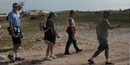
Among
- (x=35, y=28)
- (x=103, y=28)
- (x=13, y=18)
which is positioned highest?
(x=13, y=18)

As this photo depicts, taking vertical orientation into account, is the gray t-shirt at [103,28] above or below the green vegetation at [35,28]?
above

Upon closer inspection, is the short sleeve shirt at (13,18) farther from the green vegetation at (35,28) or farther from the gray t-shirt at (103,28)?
the green vegetation at (35,28)

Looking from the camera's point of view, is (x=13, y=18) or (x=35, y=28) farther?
(x=35, y=28)

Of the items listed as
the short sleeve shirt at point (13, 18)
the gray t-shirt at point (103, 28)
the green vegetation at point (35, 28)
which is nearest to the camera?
the gray t-shirt at point (103, 28)

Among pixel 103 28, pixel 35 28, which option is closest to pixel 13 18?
pixel 103 28

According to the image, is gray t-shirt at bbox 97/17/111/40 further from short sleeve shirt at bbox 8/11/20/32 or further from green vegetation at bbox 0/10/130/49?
green vegetation at bbox 0/10/130/49

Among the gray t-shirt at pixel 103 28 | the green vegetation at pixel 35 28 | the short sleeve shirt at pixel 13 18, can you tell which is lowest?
the green vegetation at pixel 35 28

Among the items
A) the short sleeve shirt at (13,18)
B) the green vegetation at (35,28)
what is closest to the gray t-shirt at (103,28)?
the short sleeve shirt at (13,18)

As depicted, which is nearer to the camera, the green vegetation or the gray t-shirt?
the gray t-shirt

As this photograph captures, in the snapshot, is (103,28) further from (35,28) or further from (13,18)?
(35,28)

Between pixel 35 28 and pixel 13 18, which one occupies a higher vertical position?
pixel 13 18

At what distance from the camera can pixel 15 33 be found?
582 centimetres

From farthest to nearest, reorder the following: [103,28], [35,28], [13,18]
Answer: [35,28] < [13,18] < [103,28]

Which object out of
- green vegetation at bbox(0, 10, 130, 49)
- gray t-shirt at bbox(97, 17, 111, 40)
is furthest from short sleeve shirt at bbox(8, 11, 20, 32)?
green vegetation at bbox(0, 10, 130, 49)
